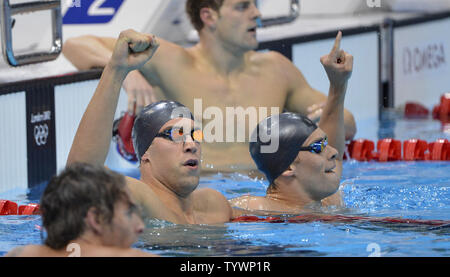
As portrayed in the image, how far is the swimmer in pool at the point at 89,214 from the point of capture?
5.99 feet

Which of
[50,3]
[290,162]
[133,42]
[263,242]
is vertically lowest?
[263,242]

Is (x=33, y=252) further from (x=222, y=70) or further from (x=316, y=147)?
(x=222, y=70)

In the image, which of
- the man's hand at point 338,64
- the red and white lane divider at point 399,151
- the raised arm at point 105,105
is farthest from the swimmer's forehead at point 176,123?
the red and white lane divider at point 399,151

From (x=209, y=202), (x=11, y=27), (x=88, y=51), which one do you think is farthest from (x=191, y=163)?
(x=88, y=51)

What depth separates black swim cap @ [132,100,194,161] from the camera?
279 cm

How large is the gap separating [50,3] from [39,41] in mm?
1998

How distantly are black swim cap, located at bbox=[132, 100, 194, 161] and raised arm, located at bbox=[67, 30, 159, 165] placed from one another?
28cm

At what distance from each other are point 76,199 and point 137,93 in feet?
7.57

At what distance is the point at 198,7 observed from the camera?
4.58 m

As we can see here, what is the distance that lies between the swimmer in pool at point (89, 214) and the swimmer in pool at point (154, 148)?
2.00ft
